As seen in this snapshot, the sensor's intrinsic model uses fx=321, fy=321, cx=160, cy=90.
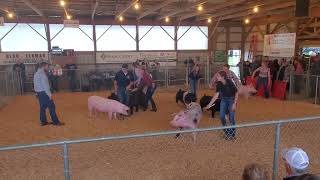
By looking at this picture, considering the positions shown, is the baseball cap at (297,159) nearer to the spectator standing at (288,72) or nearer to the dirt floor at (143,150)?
the dirt floor at (143,150)

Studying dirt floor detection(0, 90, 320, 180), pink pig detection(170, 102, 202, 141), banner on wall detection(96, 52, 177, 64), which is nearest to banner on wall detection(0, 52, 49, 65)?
banner on wall detection(96, 52, 177, 64)

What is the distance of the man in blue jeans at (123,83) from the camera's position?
34.5ft

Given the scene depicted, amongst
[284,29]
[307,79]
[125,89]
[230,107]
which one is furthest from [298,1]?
[284,29]

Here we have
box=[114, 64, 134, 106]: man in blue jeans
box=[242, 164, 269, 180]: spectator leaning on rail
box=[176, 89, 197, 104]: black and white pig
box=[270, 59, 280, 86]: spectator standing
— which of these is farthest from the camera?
box=[270, 59, 280, 86]: spectator standing

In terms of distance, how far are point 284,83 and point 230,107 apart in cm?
730

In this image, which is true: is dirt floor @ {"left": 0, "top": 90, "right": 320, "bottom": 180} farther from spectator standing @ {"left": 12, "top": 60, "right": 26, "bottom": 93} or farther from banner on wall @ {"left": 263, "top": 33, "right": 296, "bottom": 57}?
spectator standing @ {"left": 12, "top": 60, "right": 26, "bottom": 93}

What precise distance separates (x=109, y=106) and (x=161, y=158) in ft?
13.1

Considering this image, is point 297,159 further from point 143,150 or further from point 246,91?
point 246,91

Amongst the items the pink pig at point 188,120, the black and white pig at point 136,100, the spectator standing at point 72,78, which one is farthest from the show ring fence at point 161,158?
the spectator standing at point 72,78

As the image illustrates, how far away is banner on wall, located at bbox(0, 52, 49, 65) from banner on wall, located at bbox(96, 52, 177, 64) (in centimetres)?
340

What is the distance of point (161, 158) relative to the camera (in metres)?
6.48

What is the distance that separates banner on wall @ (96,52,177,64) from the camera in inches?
811

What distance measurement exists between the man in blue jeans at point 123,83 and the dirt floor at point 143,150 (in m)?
0.73

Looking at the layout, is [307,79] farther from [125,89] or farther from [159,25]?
[159,25]
